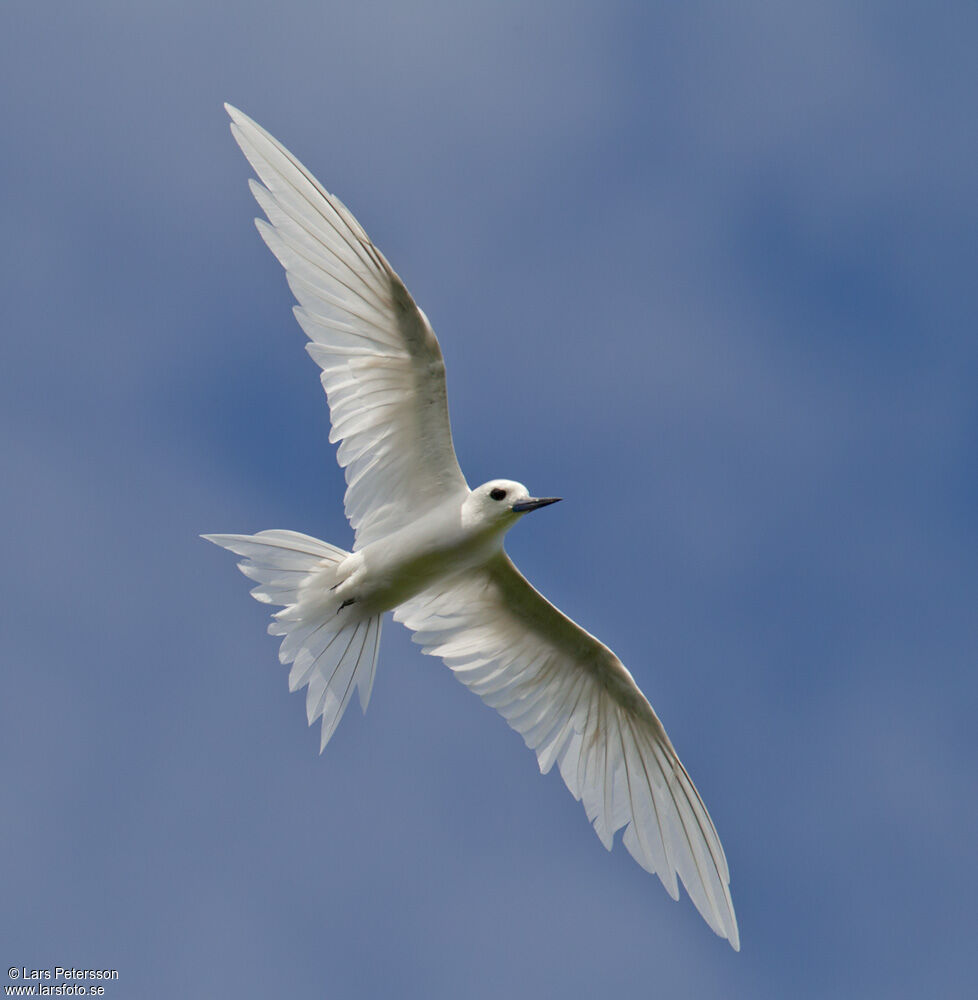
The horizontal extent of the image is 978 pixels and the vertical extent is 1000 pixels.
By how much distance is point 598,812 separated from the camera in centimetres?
1953

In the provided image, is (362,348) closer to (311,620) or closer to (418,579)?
(418,579)

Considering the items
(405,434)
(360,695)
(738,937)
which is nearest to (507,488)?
(405,434)

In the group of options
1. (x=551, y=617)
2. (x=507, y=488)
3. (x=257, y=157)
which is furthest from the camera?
(x=551, y=617)

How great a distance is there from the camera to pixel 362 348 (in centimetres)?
1795

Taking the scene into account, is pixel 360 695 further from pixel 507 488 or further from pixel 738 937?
pixel 738 937

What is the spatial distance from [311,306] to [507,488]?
9.57 feet

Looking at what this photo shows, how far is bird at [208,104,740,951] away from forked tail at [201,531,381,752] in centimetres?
2

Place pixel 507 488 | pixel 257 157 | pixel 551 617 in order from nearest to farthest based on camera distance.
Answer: pixel 257 157, pixel 507 488, pixel 551 617

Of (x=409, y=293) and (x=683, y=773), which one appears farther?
(x=683, y=773)

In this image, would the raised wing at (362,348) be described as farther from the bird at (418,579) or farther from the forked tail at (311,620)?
the forked tail at (311,620)

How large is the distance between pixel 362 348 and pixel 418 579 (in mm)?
2679

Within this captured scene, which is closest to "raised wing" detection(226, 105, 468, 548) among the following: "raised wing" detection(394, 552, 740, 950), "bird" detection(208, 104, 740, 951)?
"bird" detection(208, 104, 740, 951)

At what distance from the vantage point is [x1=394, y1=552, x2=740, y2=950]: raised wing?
19359mm

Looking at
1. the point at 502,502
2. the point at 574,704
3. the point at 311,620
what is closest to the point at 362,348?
the point at 502,502
